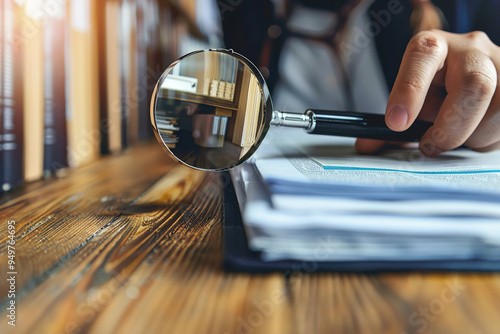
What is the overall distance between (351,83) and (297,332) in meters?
1.09

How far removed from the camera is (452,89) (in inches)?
23.7

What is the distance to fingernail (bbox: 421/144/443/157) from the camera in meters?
0.64

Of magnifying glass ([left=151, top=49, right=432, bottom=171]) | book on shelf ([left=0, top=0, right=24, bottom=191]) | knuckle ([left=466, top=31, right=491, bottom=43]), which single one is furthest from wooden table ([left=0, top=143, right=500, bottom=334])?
knuckle ([left=466, top=31, right=491, bottom=43])

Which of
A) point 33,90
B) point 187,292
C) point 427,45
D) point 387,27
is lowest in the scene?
point 187,292

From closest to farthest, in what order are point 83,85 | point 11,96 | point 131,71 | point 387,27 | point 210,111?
point 210,111
point 11,96
point 83,85
point 387,27
point 131,71

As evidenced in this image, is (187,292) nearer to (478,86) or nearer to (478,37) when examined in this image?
(478,86)

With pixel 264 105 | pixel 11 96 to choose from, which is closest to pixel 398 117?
pixel 264 105

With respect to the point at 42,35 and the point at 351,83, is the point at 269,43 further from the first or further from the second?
the point at 42,35

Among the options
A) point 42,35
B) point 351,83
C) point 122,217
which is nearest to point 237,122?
point 122,217

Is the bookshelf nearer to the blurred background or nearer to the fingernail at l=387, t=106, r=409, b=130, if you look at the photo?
the blurred background

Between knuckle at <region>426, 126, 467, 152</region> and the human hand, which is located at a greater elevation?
the human hand

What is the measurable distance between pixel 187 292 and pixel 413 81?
1.52ft

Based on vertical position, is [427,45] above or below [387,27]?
below

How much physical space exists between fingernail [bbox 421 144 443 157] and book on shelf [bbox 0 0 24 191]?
2.32 feet
